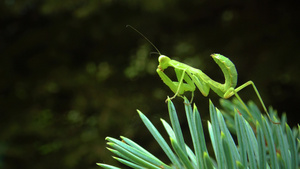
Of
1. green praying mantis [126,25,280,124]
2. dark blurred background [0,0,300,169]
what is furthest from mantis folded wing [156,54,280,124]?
dark blurred background [0,0,300,169]

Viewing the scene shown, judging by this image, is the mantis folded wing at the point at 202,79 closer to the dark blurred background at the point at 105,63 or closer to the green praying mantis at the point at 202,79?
the green praying mantis at the point at 202,79

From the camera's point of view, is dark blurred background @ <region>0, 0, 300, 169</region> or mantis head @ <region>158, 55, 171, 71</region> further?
dark blurred background @ <region>0, 0, 300, 169</region>

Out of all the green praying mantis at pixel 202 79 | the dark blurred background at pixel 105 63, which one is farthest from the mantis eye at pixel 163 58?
the dark blurred background at pixel 105 63

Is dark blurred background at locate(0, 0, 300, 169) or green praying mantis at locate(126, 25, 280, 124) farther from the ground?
dark blurred background at locate(0, 0, 300, 169)

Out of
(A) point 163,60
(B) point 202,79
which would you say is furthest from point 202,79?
(A) point 163,60

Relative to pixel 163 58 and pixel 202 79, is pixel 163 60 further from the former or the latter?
pixel 202 79

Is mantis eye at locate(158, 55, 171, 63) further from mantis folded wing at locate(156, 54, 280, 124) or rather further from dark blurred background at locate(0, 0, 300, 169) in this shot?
dark blurred background at locate(0, 0, 300, 169)

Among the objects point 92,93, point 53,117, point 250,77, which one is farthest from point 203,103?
point 53,117

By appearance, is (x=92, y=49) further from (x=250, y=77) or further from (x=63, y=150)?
(x=250, y=77)
